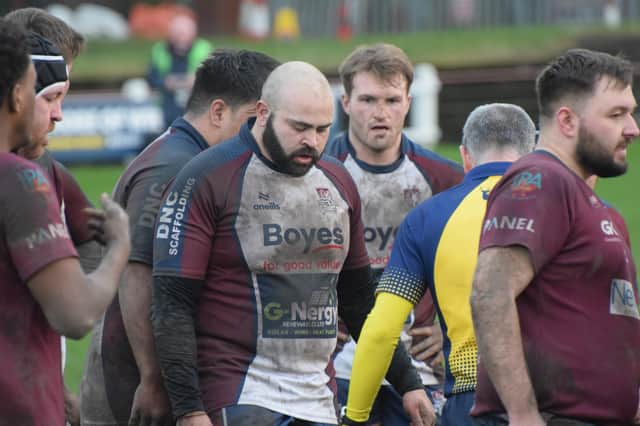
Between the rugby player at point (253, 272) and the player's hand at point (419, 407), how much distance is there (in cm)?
66

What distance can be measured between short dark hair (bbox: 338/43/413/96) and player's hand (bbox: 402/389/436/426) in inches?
77.0

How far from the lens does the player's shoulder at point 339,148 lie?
6.79m

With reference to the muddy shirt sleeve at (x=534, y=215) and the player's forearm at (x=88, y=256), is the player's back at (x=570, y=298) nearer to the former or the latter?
the muddy shirt sleeve at (x=534, y=215)

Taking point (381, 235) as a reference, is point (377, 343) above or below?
below

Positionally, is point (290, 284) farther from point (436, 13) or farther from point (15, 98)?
point (436, 13)

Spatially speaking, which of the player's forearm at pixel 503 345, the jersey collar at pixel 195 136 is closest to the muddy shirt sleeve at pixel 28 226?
the player's forearm at pixel 503 345

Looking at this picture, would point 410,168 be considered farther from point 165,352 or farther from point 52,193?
point 52,193

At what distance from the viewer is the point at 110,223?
392 cm

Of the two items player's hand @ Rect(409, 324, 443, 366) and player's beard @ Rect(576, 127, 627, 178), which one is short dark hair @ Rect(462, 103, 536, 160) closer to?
player's beard @ Rect(576, 127, 627, 178)

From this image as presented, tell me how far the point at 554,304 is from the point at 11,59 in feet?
6.20

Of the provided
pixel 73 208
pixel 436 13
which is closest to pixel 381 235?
pixel 73 208

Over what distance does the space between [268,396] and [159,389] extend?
1.68ft

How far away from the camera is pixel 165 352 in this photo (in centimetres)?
482

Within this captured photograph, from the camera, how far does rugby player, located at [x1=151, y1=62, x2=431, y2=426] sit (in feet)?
15.9
